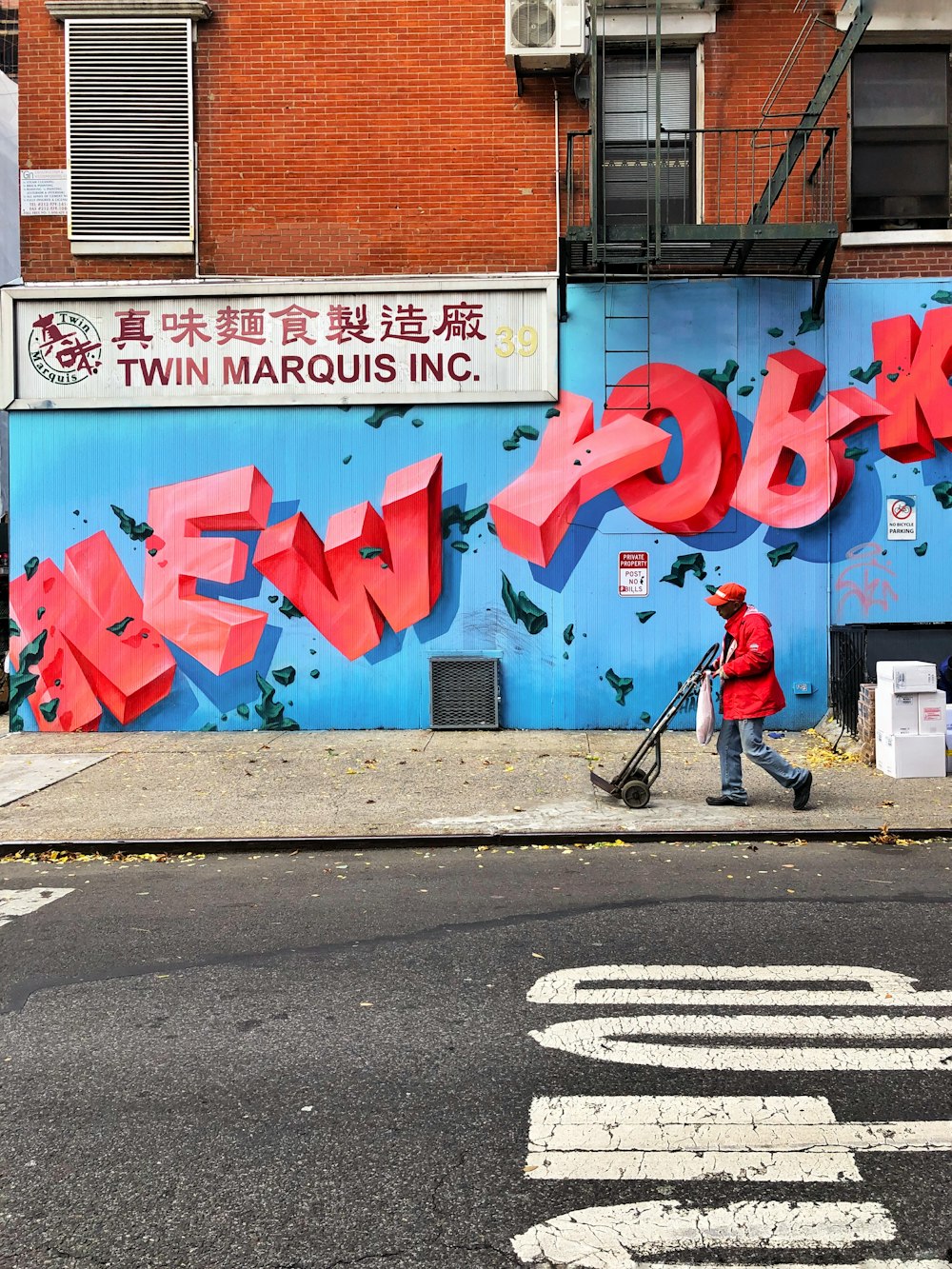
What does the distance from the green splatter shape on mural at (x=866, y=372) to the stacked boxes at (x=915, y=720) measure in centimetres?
404

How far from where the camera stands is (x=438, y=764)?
10.7 m

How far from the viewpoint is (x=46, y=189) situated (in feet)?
41.5

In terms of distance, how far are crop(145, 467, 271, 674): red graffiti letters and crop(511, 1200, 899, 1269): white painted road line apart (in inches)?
399

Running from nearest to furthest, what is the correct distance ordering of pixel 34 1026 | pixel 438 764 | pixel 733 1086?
pixel 733 1086, pixel 34 1026, pixel 438 764

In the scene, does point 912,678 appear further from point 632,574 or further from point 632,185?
point 632,185

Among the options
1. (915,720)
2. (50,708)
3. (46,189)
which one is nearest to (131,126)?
(46,189)

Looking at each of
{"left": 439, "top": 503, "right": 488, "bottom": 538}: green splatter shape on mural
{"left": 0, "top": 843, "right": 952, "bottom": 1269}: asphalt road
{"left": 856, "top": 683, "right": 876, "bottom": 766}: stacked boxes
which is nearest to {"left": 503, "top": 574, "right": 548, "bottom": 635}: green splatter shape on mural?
{"left": 439, "top": 503, "right": 488, "bottom": 538}: green splatter shape on mural

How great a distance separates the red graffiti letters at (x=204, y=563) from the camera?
12688mm

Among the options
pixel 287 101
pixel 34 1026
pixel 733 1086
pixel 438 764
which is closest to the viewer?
pixel 733 1086

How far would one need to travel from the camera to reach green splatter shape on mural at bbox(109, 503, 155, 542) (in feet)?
41.9

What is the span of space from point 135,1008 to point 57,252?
10478 millimetres

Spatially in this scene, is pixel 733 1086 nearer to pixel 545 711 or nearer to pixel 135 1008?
pixel 135 1008

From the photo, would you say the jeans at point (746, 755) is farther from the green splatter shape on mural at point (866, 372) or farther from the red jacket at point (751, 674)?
the green splatter shape on mural at point (866, 372)

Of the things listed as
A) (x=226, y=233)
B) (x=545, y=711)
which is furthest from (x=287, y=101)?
(x=545, y=711)
